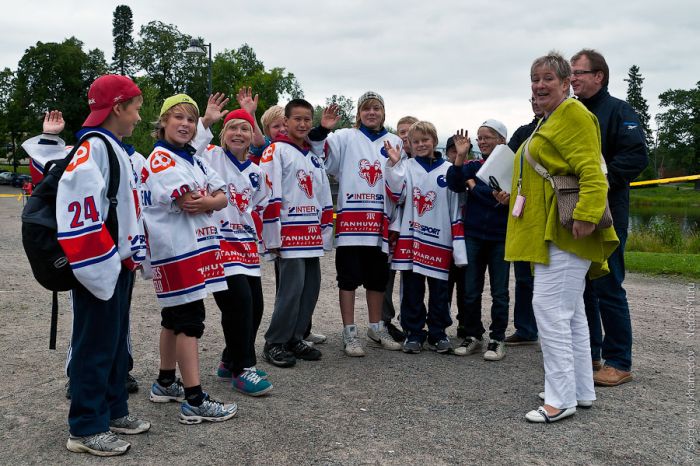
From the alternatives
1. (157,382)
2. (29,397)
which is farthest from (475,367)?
(29,397)

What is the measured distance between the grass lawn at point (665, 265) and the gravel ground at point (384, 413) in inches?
162

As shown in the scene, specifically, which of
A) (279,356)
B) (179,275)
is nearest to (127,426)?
(179,275)

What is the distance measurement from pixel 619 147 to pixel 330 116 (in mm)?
2347

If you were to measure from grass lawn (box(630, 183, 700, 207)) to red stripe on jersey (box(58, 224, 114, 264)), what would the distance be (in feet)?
148

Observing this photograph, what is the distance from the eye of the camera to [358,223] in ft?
19.3

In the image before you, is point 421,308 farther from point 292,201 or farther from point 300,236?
point 292,201

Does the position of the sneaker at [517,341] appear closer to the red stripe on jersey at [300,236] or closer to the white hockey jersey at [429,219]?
the white hockey jersey at [429,219]

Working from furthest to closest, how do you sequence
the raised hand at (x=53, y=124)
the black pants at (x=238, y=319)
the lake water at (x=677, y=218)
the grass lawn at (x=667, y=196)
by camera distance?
the grass lawn at (x=667, y=196) < the lake water at (x=677, y=218) < the raised hand at (x=53, y=124) < the black pants at (x=238, y=319)

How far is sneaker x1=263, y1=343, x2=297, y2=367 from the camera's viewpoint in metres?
5.43

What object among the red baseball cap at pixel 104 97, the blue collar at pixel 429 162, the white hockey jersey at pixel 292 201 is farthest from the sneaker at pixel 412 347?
the red baseball cap at pixel 104 97

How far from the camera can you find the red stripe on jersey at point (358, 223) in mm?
5891

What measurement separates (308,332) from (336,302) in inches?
79.9

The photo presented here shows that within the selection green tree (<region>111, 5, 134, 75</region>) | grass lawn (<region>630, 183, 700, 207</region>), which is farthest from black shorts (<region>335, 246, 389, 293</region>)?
green tree (<region>111, 5, 134, 75</region>)

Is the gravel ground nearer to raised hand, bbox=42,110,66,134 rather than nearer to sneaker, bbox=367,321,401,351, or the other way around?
sneaker, bbox=367,321,401,351
